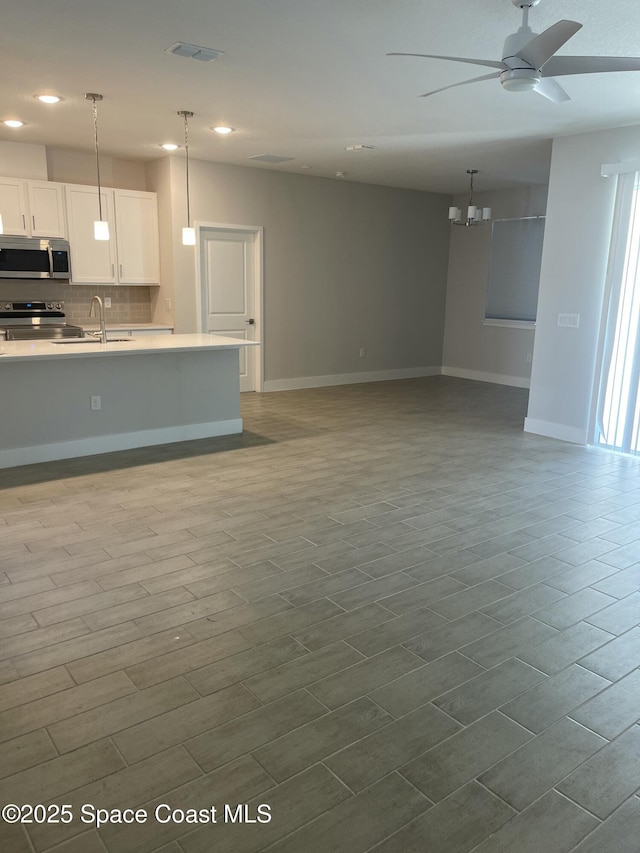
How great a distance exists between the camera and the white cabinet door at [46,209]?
6.48 metres

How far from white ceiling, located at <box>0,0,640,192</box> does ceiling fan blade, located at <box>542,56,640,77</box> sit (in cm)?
35

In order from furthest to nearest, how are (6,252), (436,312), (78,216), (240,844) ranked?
1. (436,312)
2. (78,216)
3. (6,252)
4. (240,844)

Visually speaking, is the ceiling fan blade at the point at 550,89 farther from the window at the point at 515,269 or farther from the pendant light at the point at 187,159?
the window at the point at 515,269

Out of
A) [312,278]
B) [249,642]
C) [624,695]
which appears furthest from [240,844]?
[312,278]

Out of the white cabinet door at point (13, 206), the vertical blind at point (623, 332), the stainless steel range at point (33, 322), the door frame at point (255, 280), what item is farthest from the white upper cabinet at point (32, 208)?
the vertical blind at point (623, 332)

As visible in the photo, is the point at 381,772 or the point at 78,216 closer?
the point at 381,772

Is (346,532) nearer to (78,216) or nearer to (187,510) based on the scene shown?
(187,510)

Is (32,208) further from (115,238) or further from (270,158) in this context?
(270,158)

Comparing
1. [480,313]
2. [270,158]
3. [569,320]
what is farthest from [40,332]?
[480,313]

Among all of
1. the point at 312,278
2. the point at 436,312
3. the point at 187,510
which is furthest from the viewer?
the point at 436,312

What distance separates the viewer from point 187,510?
4012 mm

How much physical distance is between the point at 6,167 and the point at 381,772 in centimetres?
672

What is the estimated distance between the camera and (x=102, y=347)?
504 cm

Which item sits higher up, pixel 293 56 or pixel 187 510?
pixel 293 56
